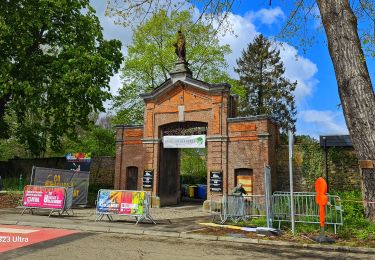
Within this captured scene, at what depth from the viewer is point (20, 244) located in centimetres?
874

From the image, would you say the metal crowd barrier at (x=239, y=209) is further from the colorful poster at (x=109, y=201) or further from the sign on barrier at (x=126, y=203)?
the colorful poster at (x=109, y=201)

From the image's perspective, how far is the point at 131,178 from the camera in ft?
81.0

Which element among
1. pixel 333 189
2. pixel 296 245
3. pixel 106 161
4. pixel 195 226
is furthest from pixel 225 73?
pixel 296 245

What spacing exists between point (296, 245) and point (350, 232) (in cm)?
221

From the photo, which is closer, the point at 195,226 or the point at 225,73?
the point at 195,226

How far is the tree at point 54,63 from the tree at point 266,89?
27.8 metres

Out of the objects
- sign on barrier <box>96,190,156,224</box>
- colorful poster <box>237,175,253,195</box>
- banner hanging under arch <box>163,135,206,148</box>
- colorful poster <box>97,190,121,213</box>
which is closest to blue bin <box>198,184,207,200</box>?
banner hanging under arch <box>163,135,206,148</box>

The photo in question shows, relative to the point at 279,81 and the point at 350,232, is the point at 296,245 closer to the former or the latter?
the point at 350,232

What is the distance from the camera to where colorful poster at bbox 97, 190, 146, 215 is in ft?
44.7

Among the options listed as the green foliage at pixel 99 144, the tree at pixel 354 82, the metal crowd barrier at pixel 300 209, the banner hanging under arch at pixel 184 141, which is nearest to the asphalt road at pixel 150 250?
the tree at pixel 354 82

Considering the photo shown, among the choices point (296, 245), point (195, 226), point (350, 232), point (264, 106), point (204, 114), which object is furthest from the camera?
point (264, 106)

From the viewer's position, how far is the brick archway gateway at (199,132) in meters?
20.8

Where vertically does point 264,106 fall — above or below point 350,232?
above

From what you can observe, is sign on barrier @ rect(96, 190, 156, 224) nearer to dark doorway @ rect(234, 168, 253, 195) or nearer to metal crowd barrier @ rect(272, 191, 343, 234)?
metal crowd barrier @ rect(272, 191, 343, 234)
